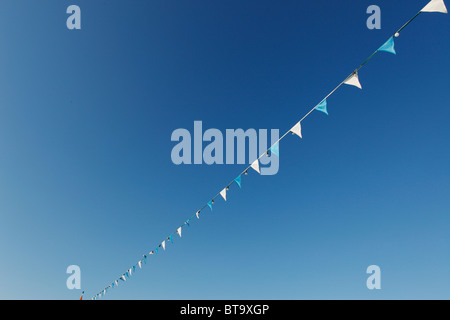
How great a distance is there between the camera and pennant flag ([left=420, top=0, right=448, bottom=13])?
20.1ft

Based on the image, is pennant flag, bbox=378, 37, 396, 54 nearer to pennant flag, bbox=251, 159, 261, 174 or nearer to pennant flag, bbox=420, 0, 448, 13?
pennant flag, bbox=420, 0, 448, 13

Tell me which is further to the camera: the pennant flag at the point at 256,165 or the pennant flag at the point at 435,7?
the pennant flag at the point at 256,165

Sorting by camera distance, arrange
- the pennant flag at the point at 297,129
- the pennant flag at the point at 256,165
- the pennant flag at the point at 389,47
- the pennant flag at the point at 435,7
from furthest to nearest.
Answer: the pennant flag at the point at 256,165
the pennant flag at the point at 297,129
the pennant flag at the point at 389,47
the pennant flag at the point at 435,7

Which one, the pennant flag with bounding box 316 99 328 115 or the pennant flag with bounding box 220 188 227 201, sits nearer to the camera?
the pennant flag with bounding box 316 99 328 115

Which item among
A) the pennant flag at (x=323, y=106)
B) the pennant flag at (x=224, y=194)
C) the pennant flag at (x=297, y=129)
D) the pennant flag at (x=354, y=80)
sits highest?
the pennant flag at (x=354, y=80)

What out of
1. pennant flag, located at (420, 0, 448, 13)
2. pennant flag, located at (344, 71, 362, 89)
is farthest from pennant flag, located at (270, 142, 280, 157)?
pennant flag, located at (420, 0, 448, 13)

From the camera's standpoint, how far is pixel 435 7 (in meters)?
6.21

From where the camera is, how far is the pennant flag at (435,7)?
6.14 m

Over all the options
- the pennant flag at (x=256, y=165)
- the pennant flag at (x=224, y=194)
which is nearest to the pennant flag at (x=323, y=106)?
the pennant flag at (x=256, y=165)

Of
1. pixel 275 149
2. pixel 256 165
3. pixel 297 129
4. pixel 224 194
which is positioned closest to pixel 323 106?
pixel 297 129

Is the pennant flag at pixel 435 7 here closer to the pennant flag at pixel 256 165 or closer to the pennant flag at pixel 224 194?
the pennant flag at pixel 256 165
